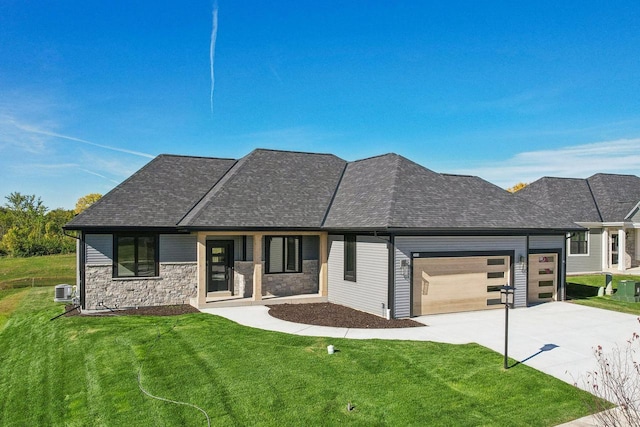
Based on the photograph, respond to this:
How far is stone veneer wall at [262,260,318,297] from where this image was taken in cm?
1745

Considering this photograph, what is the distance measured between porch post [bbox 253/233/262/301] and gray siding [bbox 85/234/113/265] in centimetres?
535

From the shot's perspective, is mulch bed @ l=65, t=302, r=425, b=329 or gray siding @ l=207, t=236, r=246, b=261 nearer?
mulch bed @ l=65, t=302, r=425, b=329

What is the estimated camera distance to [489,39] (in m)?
19.2

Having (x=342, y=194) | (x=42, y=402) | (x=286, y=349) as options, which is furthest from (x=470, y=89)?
(x=42, y=402)

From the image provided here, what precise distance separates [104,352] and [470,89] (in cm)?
2132

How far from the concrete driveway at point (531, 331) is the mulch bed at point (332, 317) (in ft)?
1.42

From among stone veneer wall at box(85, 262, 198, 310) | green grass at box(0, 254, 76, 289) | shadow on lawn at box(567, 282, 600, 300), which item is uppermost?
stone veneer wall at box(85, 262, 198, 310)

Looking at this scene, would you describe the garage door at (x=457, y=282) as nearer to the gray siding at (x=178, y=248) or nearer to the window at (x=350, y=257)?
the window at (x=350, y=257)

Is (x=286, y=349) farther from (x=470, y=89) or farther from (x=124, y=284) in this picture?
(x=470, y=89)

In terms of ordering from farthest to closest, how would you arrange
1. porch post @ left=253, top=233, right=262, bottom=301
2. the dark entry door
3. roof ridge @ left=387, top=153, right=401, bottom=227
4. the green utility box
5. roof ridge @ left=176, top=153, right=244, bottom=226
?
A: the green utility box
the dark entry door
roof ridge @ left=176, top=153, right=244, bottom=226
porch post @ left=253, top=233, right=262, bottom=301
roof ridge @ left=387, top=153, right=401, bottom=227

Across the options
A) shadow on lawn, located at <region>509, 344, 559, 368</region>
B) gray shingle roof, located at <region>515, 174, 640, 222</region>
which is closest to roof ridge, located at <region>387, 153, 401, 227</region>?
shadow on lawn, located at <region>509, 344, 559, 368</region>

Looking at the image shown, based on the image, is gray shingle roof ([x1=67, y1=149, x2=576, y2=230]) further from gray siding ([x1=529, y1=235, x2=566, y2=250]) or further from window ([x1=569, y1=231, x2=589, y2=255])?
window ([x1=569, y1=231, x2=589, y2=255])

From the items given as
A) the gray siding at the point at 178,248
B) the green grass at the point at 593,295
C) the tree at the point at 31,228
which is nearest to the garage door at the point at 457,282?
the green grass at the point at 593,295

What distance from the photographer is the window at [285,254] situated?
17781 mm
